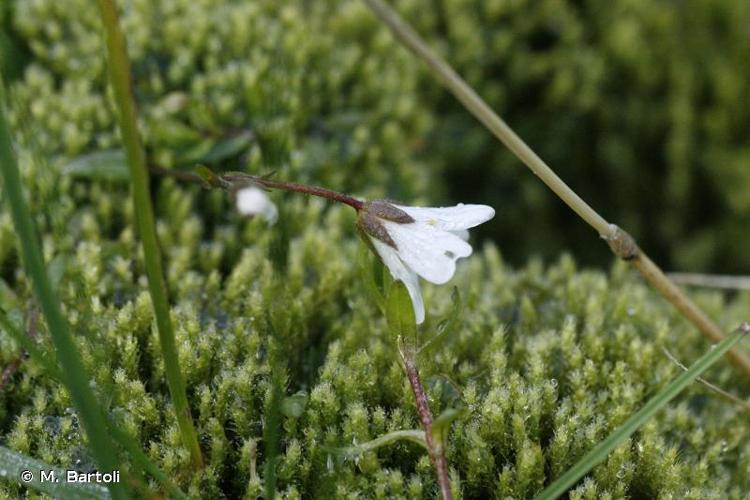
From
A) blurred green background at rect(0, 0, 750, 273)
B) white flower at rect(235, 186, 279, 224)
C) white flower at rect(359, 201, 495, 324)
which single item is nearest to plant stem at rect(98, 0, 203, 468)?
white flower at rect(235, 186, 279, 224)

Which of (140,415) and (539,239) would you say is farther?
(539,239)

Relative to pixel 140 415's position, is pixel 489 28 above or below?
above

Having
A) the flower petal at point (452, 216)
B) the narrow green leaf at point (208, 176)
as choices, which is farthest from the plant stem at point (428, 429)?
the narrow green leaf at point (208, 176)

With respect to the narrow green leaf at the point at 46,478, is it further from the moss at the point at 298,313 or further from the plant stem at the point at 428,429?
the plant stem at the point at 428,429

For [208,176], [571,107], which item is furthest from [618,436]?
[571,107]

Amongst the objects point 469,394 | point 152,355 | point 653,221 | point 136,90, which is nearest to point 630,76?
point 653,221

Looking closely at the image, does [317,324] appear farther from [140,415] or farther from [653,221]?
[653,221]

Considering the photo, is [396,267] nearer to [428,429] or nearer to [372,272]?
[372,272]

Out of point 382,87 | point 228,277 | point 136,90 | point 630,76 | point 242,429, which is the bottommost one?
point 242,429
